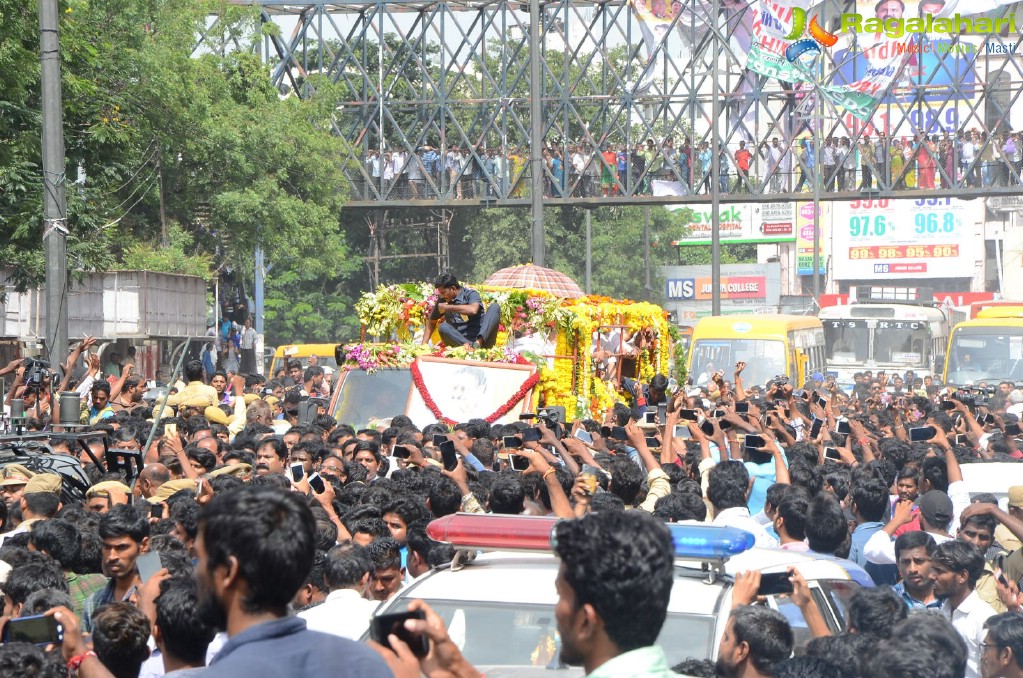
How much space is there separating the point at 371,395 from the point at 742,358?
49.1ft

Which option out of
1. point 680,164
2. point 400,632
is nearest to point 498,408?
point 400,632

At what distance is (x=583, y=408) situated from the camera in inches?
613

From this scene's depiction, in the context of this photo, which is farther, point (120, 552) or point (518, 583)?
point (120, 552)

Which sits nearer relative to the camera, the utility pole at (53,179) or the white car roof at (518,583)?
the white car roof at (518,583)

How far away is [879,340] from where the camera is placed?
33.9m

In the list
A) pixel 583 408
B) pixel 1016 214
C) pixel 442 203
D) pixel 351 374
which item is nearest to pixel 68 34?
pixel 351 374

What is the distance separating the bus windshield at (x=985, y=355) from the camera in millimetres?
28609

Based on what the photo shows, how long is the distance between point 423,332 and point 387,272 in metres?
34.8

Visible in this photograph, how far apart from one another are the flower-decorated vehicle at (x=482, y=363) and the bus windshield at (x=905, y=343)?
1768cm

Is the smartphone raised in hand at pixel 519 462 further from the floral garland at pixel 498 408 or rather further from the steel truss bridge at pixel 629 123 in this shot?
the steel truss bridge at pixel 629 123

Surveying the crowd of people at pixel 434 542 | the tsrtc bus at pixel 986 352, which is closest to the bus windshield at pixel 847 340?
the tsrtc bus at pixel 986 352

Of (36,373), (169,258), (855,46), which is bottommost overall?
(36,373)

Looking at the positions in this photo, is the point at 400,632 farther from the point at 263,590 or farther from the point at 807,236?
the point at 807,236

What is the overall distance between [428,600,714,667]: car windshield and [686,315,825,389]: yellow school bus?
22912 mm
